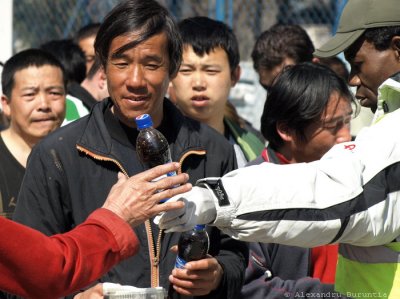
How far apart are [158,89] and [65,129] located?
1.41 ft

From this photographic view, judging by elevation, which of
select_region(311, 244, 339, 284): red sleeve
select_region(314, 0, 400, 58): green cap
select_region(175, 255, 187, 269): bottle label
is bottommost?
select_region(311, 244, 339, 284): red sleeve

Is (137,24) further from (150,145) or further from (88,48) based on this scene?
(88,48)

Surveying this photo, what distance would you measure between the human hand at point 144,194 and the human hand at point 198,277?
18.5 inches

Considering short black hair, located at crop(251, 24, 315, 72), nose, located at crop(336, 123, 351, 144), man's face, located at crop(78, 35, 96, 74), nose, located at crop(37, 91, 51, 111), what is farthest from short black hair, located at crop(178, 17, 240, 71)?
man's face, located at crop(78, 35, 96, 74)

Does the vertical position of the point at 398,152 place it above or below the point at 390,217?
above

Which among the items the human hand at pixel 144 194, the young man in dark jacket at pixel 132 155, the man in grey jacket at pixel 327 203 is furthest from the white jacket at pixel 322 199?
the young man in dark jacket at pixel 132 155

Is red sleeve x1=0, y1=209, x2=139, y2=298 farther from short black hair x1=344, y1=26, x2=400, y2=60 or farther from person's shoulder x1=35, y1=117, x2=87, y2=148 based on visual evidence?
short black hair x1=344, y1=26, x2=400, y2=60

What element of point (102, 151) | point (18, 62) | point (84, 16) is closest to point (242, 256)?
point (102, 151)

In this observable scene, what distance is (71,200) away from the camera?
3.48 m

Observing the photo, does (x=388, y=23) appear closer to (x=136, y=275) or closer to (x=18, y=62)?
(x=136, y=275)

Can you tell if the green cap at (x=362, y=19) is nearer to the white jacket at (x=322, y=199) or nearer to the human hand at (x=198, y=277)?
the white jacket at (x=322, y=199)

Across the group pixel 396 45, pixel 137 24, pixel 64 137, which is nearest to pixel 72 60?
pixel 137 24

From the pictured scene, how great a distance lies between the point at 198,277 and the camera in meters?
3.38

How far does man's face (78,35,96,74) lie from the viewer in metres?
7.52
